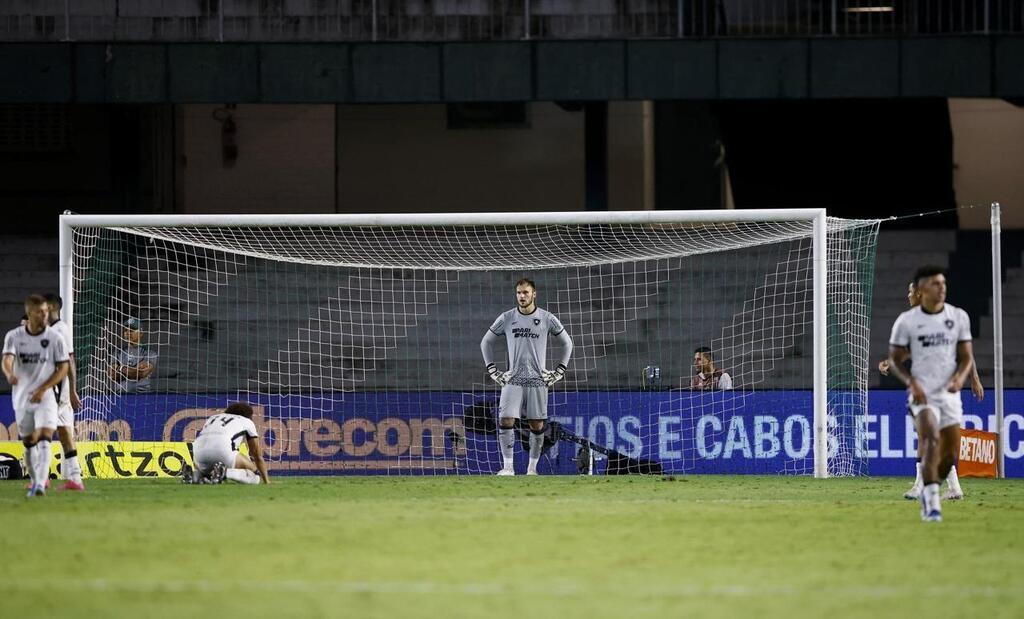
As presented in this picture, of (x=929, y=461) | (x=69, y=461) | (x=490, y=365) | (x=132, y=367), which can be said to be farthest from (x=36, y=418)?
(x=929, y=461)

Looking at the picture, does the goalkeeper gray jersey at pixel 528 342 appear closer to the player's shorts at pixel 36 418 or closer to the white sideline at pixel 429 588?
the player's shorts at pixel 36 418

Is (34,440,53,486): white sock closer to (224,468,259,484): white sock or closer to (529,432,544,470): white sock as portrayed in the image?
(224,468,259,484): white sock

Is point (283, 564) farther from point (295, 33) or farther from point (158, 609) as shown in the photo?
point (295, 33)

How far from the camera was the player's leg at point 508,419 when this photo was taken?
17.3 metres

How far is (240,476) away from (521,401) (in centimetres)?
360

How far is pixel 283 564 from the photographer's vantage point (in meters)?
8.43

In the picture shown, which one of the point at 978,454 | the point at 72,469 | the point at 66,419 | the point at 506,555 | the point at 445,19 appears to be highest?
the point at 445,19

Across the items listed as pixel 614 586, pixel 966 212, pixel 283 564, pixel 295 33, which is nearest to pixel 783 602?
pixel 614 586

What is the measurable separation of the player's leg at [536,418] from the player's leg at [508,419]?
13cm

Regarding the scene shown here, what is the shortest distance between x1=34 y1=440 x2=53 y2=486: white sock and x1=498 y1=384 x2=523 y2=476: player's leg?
5528 mm

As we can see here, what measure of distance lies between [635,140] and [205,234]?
10136 millimetres

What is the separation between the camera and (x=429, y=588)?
7.54 m

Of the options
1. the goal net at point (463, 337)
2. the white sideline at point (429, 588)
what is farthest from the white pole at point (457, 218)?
the white sideline at point (429, 588)

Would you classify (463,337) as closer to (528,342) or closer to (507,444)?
(528,342)
